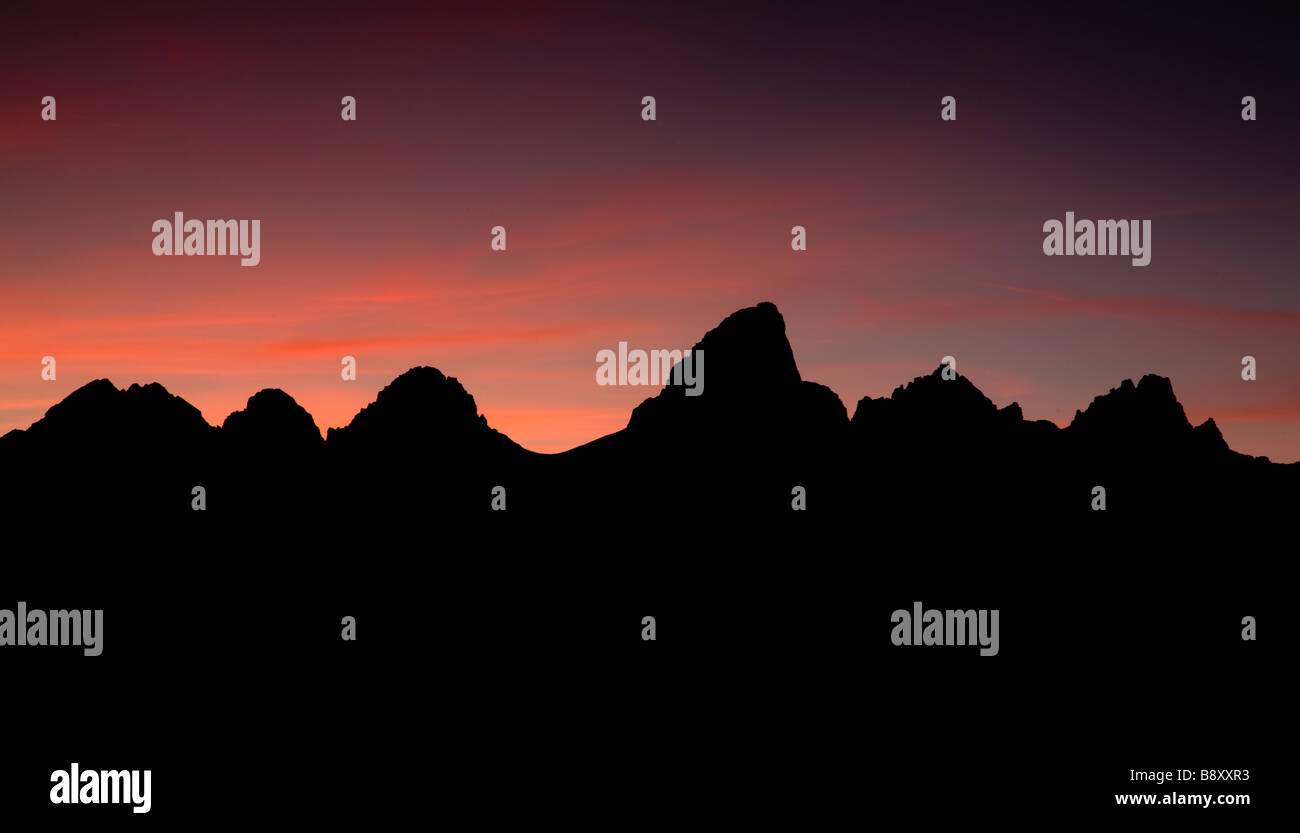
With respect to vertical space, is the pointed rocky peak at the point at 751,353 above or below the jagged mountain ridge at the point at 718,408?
above

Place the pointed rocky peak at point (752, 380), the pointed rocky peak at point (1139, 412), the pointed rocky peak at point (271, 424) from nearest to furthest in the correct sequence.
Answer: the pointed rocky peak at point (752, 380) → the pointed rocky peak at point (1139, 412) → the pointed rocky peak at point (271, 424)

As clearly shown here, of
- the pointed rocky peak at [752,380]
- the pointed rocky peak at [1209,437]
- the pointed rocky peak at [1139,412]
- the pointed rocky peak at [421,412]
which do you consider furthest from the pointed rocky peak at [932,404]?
the pointed rocky peak at [421,412]

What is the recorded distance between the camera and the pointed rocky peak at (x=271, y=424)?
131500 mm

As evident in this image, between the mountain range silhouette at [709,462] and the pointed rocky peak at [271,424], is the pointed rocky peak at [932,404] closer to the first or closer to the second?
the mountain range silhouette at [709,462]

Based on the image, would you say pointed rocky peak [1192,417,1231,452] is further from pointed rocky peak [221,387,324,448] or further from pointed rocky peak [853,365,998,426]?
pointed rocky peak [221,387,324,448]

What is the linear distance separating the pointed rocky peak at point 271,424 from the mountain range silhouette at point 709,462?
288 millimetres

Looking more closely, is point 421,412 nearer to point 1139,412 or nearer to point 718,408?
point 718,408

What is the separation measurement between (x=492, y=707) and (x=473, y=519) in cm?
3274

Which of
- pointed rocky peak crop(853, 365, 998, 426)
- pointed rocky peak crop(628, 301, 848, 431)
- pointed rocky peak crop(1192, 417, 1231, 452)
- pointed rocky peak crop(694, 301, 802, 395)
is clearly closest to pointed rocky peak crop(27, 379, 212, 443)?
pointed rocky peak crop(628, 301, 848, 431)

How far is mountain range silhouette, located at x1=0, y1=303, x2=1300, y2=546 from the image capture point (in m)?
122

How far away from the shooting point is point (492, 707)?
336 ft

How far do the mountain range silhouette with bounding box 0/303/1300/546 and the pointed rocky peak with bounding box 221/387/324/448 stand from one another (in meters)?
0.29
